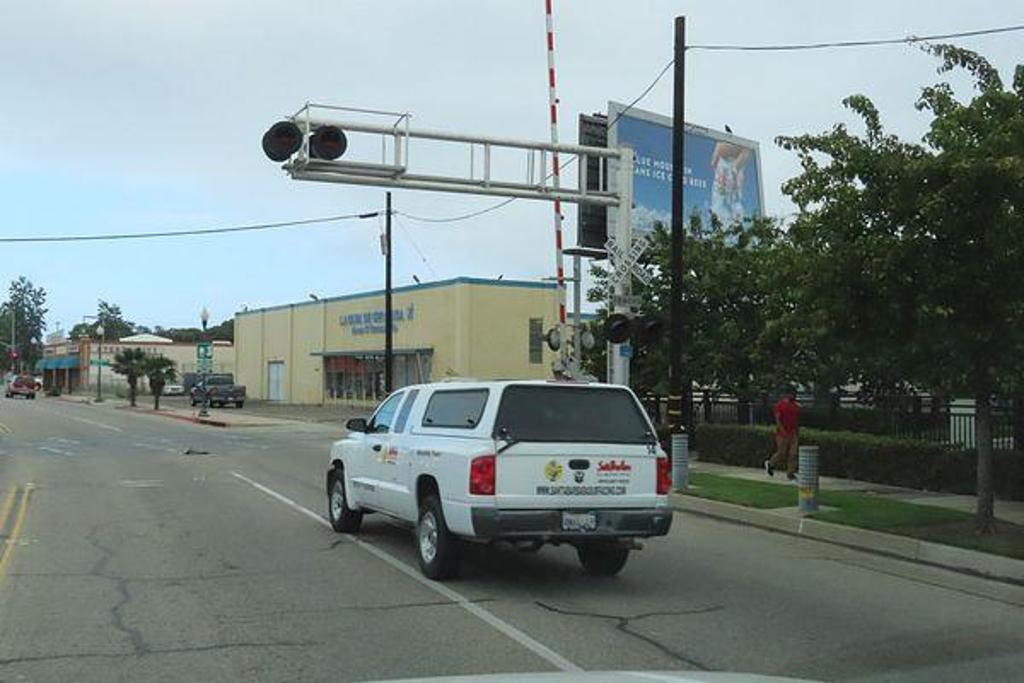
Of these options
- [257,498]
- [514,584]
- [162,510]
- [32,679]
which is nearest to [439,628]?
[514,584]

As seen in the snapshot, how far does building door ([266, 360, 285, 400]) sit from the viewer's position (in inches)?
2768

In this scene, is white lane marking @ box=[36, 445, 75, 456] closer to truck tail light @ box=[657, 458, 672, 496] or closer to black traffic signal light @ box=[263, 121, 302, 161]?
black traffic signal light @ box=[263, 121, 302, 161]

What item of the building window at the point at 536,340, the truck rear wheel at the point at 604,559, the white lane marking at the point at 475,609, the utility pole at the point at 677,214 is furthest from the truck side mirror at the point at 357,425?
the building window at the point at 536,340

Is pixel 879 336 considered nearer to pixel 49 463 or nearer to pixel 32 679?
pixel 32 679

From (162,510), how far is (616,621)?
8.81m

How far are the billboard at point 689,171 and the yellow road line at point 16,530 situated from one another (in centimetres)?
2056

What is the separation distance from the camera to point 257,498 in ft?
52.9

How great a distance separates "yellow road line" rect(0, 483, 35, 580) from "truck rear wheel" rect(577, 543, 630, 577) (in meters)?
5.38

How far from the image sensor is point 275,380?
7150cm

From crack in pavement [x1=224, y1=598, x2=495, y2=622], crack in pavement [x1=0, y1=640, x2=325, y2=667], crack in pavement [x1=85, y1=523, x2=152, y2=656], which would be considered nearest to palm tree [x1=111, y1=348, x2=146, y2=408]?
crack in pavement [x1=85, y1=523, x2=152, y2=656]

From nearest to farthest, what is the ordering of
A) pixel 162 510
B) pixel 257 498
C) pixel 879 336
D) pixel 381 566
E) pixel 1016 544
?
pixel 381 566 → pixel 1016 544 → pixel 879 336 → pixel 162 510 → pixel 257 498

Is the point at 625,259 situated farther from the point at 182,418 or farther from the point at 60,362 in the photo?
the point at 60,362

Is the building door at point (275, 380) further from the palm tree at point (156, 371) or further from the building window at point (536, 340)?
the building window at point (536, 340)

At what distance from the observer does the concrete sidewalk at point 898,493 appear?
14.5m
